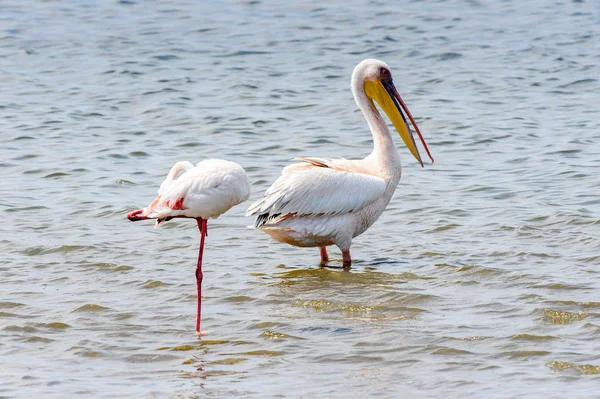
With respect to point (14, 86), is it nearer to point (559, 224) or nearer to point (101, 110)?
point (101, 110)

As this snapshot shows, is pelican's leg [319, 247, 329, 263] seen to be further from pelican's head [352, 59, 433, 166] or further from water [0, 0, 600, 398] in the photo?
pelican's head [352, 59, 433, 166]

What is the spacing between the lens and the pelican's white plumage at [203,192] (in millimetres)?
5660

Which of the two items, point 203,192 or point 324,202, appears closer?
point 203,192

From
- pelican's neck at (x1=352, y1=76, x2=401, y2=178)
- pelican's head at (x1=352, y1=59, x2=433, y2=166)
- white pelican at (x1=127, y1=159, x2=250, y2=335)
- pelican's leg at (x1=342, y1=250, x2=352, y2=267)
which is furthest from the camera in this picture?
pelican's head at (x1=352, y1=59, x2=433, y2=166)

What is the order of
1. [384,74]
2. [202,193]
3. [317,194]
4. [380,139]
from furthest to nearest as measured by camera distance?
[384,74] → [380,139] → [317,194] → [202,193]

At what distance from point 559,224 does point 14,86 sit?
764 cm

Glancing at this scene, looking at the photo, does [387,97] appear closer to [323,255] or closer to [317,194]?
[317,194]

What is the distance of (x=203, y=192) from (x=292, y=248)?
2.04 metres

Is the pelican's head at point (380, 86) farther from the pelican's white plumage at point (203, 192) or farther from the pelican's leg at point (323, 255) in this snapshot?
the pelican's white plumage at point (203, 192)

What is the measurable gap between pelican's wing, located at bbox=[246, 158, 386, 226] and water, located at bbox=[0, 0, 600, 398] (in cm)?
39

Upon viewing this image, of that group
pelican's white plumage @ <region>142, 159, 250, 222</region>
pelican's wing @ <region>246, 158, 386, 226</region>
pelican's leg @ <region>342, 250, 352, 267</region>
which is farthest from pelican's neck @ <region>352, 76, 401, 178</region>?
pelican's white plumage @ <region>142, 159, 250, 222</region>

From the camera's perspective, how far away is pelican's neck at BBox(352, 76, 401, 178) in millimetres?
7156

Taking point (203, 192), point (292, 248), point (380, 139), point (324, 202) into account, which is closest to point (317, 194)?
point (324, 202)

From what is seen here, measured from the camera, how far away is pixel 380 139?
7285mm
